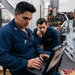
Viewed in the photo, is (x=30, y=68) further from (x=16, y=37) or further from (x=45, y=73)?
(x=16, y=37)

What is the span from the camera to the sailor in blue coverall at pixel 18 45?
1418mm

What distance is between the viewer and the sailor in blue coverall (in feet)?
4.65

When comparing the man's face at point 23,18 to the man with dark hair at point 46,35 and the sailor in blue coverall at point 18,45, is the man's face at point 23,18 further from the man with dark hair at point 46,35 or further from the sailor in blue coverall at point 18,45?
the man with dark hair at point 46,35

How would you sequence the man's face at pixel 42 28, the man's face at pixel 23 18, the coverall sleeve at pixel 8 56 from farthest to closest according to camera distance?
the man's face at pixel 42 28, the man's face at pixel 23 18, the coverall sleeve at pixel 8 56

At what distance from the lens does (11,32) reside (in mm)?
1486

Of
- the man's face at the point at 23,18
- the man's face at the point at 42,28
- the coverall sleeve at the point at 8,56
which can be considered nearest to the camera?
the coverall sleeve at the point at 8,56

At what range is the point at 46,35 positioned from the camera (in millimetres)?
2680

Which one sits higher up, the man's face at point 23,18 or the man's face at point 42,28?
the man's face at point 23,18

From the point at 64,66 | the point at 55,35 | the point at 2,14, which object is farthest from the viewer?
the point at 2,14

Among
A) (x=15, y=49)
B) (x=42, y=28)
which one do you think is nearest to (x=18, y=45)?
(x=15, y=49)

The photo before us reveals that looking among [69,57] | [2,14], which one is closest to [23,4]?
[69,57]

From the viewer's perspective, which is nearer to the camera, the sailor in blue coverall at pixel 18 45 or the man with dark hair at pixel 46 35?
the sailor in blue coverall at pixel 18 45

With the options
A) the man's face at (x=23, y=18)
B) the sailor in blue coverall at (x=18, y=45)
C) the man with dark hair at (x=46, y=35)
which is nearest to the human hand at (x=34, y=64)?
the sailor in blue coverall at (x=18, y=45)

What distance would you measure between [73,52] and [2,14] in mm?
2708
